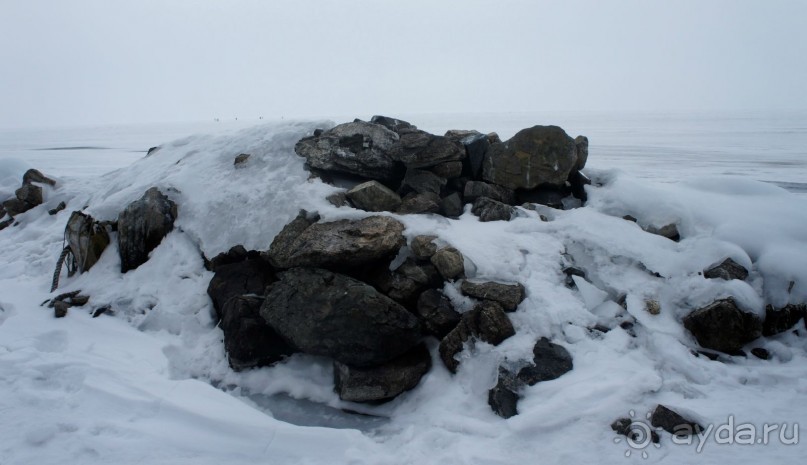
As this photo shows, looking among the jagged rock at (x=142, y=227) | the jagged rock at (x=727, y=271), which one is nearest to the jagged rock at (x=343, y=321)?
the jagged rock at (x=142, y=227)

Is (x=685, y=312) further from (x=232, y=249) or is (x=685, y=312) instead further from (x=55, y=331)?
(x=55, y=331)

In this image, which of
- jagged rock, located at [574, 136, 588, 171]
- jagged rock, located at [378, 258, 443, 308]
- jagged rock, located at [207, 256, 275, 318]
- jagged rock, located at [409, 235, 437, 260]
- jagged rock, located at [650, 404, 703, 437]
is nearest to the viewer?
jagged rock, located at [650, 404, 703, 437]

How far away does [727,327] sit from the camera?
179 inches

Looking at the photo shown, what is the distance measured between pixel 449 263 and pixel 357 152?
9.66ft

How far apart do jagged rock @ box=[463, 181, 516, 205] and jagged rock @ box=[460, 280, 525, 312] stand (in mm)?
2237

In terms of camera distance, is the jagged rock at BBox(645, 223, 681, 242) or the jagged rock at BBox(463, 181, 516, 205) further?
the jagged rock at BBox(463, 181, 516, 205)

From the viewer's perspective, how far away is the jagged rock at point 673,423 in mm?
3543

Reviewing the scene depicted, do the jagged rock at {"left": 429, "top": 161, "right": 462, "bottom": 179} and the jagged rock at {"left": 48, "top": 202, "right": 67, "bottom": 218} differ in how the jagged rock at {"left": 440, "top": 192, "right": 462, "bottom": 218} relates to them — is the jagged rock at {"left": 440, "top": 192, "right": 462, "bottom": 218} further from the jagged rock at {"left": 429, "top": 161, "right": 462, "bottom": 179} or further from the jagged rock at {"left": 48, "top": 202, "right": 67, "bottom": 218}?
the jagged rock at {"left": 48, "top": 202, "right": 67, "bottom": 218}

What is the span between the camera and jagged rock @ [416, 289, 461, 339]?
5.16 meters

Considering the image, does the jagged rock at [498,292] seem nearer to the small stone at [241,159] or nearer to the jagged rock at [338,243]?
the jagged rock at [338,243]

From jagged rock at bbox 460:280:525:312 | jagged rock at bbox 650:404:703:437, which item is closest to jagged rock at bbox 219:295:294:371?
jagged rock at bbox 460:280:525:312

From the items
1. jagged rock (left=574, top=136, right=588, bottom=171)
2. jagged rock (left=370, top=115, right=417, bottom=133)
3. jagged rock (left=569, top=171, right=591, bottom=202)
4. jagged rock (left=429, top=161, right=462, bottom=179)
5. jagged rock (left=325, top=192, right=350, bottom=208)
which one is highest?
jagged rock (left=370, top=115, right=417, bottom=133)

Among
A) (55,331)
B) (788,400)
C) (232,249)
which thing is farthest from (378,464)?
(55,331)

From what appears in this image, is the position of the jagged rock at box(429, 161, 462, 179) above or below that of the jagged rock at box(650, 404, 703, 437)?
above
